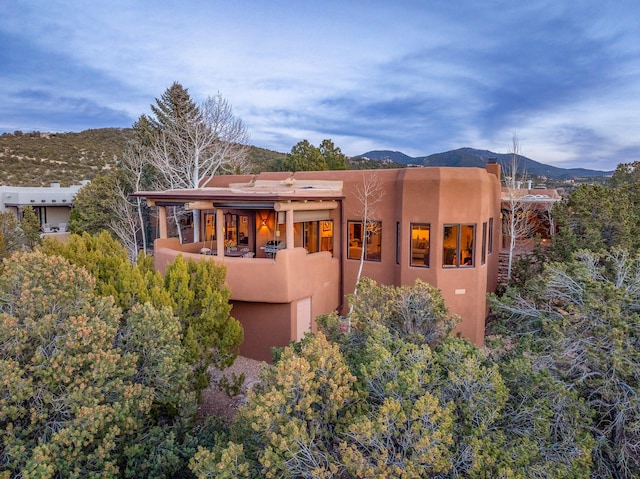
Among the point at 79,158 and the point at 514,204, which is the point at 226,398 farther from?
the point at 79,158

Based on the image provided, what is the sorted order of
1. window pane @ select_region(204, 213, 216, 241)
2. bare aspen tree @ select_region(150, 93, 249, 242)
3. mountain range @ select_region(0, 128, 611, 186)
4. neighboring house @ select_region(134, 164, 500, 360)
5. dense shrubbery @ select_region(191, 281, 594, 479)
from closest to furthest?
dense shrubbery @ select_region(191, 281, 594, 479) < neighboring house @ select_region(134, 164, 500, 360) < window pane @ select_region(204, 213, 216, 241) < bare aspen tree @ select_region(150, 93, 249, 242) < mountain range @ select_region(0, 128, 611, 186)

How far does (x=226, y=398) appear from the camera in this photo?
1242cm

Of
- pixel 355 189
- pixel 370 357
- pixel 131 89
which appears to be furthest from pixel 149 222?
pixel 370 357

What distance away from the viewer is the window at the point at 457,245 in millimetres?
14148

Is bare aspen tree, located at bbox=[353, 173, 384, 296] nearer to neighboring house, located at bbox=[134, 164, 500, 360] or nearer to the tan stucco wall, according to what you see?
neighboring house, located at bbox=[134, 164, 500, 360]

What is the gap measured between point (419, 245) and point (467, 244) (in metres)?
1.74

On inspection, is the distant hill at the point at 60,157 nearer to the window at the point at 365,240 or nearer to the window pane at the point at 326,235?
the window pane at the point at 326,235

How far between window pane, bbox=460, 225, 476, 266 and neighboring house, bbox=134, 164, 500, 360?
0.04 meters

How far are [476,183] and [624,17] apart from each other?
12.7m

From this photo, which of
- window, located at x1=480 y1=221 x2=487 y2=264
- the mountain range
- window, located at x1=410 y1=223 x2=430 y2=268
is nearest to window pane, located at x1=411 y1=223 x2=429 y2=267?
window, located at x1=410 y1=223 x2=430 y2=268

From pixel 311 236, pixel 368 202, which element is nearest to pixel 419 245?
pixel 368 202

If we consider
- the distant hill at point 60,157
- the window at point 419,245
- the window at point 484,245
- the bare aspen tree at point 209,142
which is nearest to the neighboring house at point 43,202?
the distant hill at point 60,157

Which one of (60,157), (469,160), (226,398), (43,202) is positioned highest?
(60,157)

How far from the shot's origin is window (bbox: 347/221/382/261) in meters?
15.5
